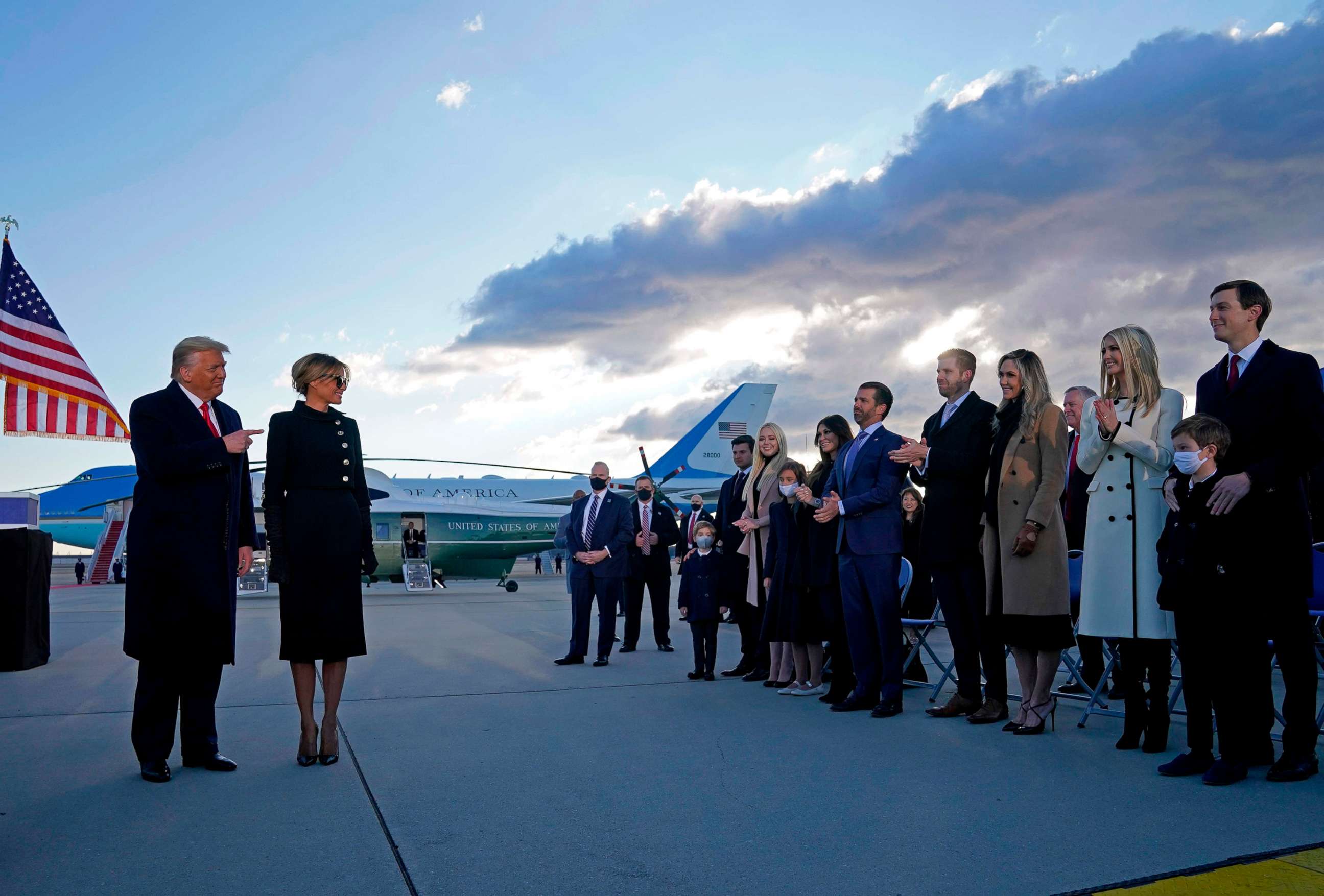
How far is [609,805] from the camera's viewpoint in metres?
3.08

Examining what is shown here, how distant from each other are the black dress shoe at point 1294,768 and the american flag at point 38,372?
33.0 feet

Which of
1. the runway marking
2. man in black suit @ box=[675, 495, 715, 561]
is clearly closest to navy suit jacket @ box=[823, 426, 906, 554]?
man in black suit @ box=[675, 495, 715, 561]

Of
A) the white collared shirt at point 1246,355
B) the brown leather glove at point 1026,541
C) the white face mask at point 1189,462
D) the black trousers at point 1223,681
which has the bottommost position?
the black trousers at point 1223,681

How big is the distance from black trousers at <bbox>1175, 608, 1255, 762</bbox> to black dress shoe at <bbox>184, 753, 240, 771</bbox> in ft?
12.1

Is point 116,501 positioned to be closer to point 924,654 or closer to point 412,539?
point 412,539

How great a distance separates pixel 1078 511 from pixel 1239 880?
162 inches

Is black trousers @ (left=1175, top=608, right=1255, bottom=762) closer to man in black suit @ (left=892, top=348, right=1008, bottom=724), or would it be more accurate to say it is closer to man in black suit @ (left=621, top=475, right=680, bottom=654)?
man in black suit @ (left=892, top=348, right=1008, bottom=724)

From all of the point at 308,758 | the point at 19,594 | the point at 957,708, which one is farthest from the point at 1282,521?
the point at 19,594

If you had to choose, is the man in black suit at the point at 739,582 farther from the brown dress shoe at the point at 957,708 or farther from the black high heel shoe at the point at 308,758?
the black high heel shoe at the point at 308,758

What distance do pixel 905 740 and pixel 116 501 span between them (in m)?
27.2

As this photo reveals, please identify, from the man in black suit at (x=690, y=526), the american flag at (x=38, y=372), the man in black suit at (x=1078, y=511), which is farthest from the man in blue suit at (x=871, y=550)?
the american flag at (x=38, y=372)

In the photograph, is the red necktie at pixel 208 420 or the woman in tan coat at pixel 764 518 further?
the woman in tan coat at pixel 764 518

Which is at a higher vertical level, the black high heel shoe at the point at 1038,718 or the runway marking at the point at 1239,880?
the runway marking at the point at 1239,880

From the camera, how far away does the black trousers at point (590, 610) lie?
7.29 meters
